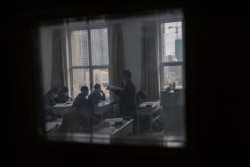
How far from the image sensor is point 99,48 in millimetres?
3922

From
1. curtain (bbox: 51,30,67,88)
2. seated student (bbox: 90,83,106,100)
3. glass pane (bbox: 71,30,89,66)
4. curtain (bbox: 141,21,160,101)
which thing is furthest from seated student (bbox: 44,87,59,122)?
glass pane (bbox: 71,30,89,66)

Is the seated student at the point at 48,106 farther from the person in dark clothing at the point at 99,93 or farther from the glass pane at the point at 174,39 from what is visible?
the person in dark clothing at the point at 99,93

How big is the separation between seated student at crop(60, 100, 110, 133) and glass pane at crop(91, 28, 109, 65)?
2013mm

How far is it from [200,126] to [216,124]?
0.05 metres

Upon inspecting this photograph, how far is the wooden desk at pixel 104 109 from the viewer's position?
229 centimetres

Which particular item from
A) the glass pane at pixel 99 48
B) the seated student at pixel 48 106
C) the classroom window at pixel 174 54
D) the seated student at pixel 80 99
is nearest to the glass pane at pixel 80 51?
the glass pane at pixel 99 48

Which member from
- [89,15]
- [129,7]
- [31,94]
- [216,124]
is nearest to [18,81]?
[31,94]

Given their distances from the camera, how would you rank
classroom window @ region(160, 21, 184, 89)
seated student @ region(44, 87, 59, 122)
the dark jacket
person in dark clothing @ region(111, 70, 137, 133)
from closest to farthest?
classroom window @ region(160, 21, 184, 89) < seated student @ region(44, 87, 59, 122) < the dark jacket < person in dark clothing @ region(111, 70, 137, 133)

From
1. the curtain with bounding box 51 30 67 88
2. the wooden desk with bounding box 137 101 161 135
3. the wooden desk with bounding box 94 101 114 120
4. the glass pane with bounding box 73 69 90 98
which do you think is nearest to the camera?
the curtain with bounding box 51 30 67 88

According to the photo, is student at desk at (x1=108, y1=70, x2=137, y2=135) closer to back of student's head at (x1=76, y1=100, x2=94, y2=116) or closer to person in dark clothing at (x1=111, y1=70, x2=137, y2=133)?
person in dark clothing at (x1=111, y1=70, x2=137, y2=133)

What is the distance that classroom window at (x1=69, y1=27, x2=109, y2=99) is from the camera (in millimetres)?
3723

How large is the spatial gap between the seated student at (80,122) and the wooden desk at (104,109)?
11.0 inches

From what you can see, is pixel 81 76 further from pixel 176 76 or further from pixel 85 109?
pixel 176 76

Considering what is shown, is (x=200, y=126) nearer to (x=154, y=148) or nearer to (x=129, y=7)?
(x=154, y=148)
